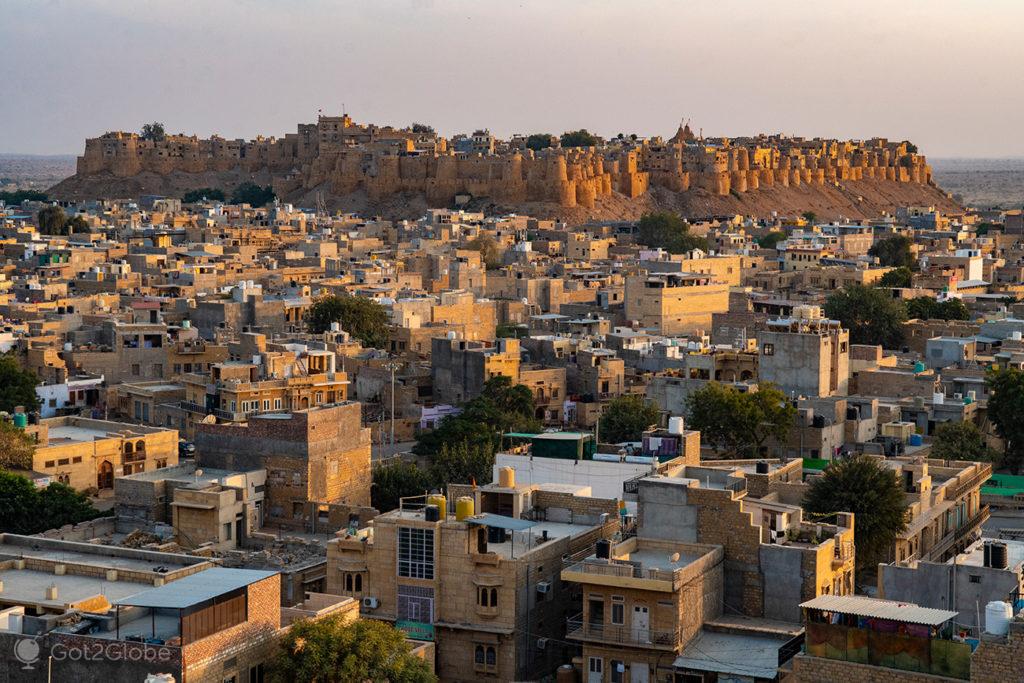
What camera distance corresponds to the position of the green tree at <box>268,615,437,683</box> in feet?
47.2

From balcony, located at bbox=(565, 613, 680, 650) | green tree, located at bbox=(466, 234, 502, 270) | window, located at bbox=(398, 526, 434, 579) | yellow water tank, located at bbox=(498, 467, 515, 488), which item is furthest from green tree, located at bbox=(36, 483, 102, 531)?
green tree, located at bbox=(466, 234, 502, 270)

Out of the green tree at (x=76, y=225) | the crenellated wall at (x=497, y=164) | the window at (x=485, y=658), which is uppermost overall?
the crenellated wall at (x=497, y=164)

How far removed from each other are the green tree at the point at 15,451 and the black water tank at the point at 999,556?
598 inches

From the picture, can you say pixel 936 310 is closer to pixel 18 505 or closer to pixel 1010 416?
pixel 1010 416

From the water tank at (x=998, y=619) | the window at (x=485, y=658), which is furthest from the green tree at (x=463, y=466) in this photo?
the water tank at (x=998, y=619)

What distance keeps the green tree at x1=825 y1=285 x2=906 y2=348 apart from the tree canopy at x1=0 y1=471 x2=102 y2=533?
1005 inches

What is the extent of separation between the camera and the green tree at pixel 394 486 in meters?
25.0

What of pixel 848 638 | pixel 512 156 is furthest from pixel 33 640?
pixel 512 156

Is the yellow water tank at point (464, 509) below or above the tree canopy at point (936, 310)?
below

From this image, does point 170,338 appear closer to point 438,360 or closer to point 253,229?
point 438,360

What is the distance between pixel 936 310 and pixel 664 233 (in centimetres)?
3304

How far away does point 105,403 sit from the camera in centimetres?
3506

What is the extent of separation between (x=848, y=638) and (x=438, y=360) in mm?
25207

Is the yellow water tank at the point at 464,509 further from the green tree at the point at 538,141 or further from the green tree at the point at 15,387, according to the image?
the green tree at the point at 538,141
